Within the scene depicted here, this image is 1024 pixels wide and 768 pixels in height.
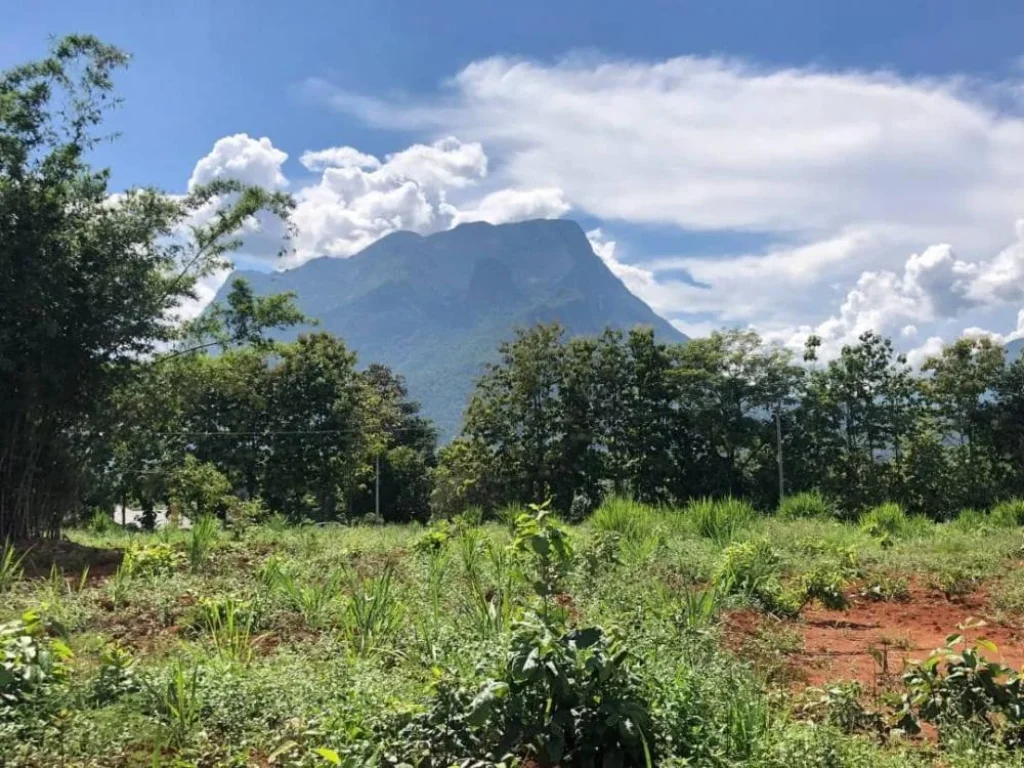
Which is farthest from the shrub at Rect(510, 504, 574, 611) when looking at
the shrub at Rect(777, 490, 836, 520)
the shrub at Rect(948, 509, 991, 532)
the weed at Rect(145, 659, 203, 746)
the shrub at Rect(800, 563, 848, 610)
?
the shrub at Rect(777, 490, 836, 520)

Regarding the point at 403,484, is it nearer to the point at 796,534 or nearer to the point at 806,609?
the point at 796,534

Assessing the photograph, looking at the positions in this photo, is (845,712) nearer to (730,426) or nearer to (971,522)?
(971,522)

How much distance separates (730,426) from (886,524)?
730 inches

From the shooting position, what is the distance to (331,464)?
98.1 ft

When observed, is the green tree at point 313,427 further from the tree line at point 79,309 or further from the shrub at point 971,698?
the shrub at point 971,698

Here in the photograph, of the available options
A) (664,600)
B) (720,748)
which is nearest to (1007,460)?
(664,600)

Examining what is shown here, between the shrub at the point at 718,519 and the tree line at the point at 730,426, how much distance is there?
17389 mm

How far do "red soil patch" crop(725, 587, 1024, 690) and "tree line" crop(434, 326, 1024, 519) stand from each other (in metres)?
20.7

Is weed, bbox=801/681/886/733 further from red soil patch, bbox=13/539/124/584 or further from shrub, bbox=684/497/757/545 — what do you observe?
red soil patch, bbox=13/539/124/584

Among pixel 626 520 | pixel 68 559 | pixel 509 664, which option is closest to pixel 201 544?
pixel 68 559

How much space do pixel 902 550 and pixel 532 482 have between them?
70.8 feet

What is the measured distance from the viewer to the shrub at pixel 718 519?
845 cm

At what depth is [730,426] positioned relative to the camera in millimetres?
30312

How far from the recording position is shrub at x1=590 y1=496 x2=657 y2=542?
803 cm
